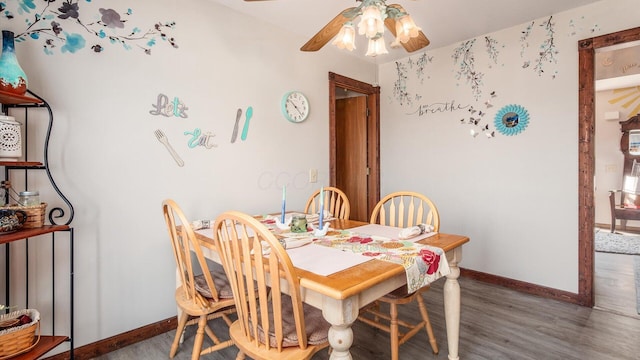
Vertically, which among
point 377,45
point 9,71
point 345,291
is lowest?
point 345,291

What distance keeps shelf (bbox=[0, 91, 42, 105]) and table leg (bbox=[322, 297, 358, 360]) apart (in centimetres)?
160

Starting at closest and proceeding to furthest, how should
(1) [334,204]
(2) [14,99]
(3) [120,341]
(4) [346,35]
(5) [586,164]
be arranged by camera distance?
(2) [14,99] → (4) [346,35] → (3) [120,341] → (5) [586,164] → (1) [334,204]

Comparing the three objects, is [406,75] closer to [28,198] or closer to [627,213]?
[28,198]

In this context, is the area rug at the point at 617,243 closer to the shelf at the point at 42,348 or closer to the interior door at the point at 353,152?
the interior door at the point at 353,152

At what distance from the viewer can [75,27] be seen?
5.90 feet

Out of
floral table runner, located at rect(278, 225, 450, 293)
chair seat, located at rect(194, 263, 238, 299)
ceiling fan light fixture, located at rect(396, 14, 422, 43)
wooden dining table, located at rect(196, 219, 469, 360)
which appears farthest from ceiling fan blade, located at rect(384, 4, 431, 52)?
chair seat, located at rect(194, 263, 238, 299)

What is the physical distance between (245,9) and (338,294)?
91.5 inches

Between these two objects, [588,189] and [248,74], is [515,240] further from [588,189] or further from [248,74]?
[248,74]

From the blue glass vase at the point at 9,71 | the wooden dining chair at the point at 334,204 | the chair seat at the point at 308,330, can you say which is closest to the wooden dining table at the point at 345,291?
the chair seat at the point at 308,330

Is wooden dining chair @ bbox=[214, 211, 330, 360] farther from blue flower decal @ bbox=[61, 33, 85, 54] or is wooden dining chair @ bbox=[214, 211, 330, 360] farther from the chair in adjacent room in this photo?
the chair in adjacent room

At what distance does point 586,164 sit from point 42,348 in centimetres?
358

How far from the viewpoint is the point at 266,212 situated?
9.03ft

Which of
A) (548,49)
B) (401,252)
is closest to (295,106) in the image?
(401,252)

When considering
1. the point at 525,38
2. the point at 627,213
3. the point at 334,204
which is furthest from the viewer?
the point at 627,213
